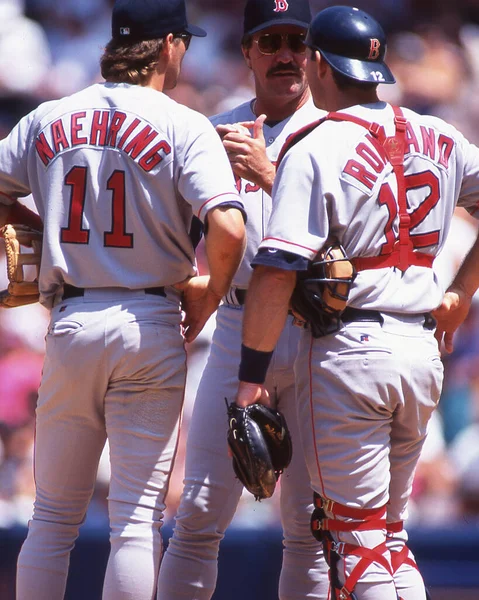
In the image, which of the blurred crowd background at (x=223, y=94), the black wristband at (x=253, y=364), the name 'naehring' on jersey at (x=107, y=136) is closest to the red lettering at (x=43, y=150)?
the name 'naehring' on jersey at (x=107, y=136)

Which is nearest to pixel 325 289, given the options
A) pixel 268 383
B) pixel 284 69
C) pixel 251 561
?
pixel 268 383

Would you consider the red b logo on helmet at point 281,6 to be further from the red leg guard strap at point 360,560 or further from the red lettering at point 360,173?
the red leg guard strap at point 360,560

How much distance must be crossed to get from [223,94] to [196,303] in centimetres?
236

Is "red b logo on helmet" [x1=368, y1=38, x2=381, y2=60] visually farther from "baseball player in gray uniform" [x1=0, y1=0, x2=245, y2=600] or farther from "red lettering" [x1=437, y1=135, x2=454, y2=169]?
"baseball player in gray uniform" [x1=0, y1=0, x2=245, y2=600]

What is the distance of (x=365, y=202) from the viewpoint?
242 cm

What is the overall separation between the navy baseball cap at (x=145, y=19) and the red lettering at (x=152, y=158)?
0.35 meters

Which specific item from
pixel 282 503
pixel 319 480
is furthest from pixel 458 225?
pixel 319 480

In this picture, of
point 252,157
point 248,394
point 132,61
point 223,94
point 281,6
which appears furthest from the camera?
point 223,94

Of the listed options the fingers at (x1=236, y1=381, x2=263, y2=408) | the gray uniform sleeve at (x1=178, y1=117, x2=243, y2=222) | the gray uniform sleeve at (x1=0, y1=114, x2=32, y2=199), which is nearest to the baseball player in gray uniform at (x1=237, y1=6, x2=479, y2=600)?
the fingers at (x1=236, y1=381, x2=263, y2=408)

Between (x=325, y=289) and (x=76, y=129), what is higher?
(x=76, y=129)

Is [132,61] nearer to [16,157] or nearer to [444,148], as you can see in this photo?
[16,157]

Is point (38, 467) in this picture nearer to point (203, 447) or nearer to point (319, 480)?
point (203, 447)

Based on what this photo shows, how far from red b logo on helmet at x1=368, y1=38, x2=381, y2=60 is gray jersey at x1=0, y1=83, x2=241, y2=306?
1.62 feet

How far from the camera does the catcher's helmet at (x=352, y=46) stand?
2549 millimetres
